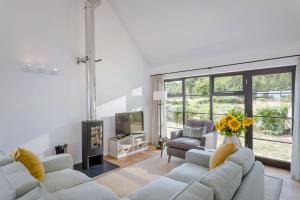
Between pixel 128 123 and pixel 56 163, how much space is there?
231 centimetres

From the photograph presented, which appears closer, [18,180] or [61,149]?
[18,180]

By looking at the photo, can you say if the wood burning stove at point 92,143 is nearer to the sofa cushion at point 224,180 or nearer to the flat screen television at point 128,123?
the flat screen television at point 128,123

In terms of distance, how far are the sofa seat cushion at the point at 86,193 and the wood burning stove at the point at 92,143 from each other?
1.64m

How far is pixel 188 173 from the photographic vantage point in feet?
7.38

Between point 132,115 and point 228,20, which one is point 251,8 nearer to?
point 228,20


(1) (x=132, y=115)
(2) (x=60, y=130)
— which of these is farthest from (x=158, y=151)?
(2) (x=60, y=130)

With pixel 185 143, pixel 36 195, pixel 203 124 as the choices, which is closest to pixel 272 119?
pixel 203 124

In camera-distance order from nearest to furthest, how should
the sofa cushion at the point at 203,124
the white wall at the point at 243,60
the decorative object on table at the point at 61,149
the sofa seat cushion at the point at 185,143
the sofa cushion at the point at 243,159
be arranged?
the sofa cushion at the point at 243,159
the white wall at the point at 243,60
the decorative object on table at the point at 61,149
the sofa seat cushion at the point at 185,143
the sofa cushion at the point at 203,124

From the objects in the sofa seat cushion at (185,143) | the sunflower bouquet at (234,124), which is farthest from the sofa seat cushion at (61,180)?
the sofa seat cushion at (185,143)

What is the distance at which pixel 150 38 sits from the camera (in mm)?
4789

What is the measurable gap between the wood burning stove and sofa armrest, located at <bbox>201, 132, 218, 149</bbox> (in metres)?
2.19

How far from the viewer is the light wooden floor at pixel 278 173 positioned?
261cm

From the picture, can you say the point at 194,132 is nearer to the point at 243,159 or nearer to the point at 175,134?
the point at 175,134

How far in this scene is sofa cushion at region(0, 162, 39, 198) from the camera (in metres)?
1.18
